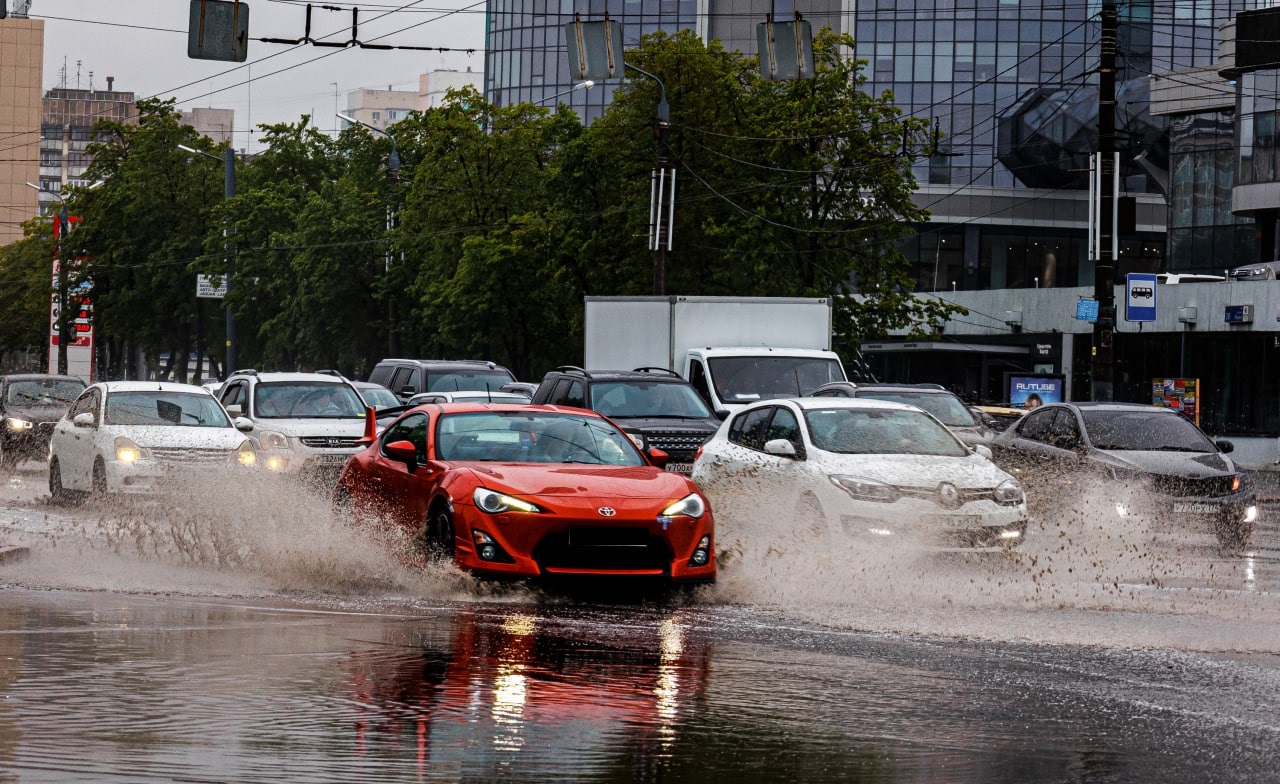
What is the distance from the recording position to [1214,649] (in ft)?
34.2

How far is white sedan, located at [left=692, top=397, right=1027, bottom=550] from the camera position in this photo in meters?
14.3

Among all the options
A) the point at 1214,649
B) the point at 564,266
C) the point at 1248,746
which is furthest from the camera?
the point at 564,266

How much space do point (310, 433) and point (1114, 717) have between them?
16460mm

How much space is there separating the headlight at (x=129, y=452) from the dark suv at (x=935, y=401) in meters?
9.14

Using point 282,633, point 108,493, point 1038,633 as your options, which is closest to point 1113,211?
point 108,493

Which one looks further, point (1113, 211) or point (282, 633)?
point (1113, 211)

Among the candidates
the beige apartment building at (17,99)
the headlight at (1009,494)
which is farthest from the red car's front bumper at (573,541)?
the beige apartment building at (17,99)

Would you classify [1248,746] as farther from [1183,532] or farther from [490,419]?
[1183,532]

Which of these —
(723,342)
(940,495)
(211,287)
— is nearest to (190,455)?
(940,495)

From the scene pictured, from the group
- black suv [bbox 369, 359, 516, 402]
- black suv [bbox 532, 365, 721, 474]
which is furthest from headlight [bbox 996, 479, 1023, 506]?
black suv [bbox 369, 359, 516, 402]

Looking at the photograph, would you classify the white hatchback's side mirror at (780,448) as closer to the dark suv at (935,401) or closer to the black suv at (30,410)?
the dark suv at (935,401)

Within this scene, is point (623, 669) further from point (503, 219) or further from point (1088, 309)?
point (503, 219)

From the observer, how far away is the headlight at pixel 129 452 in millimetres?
20656

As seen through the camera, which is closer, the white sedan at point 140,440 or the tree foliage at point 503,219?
the white sedan at point 140,440
